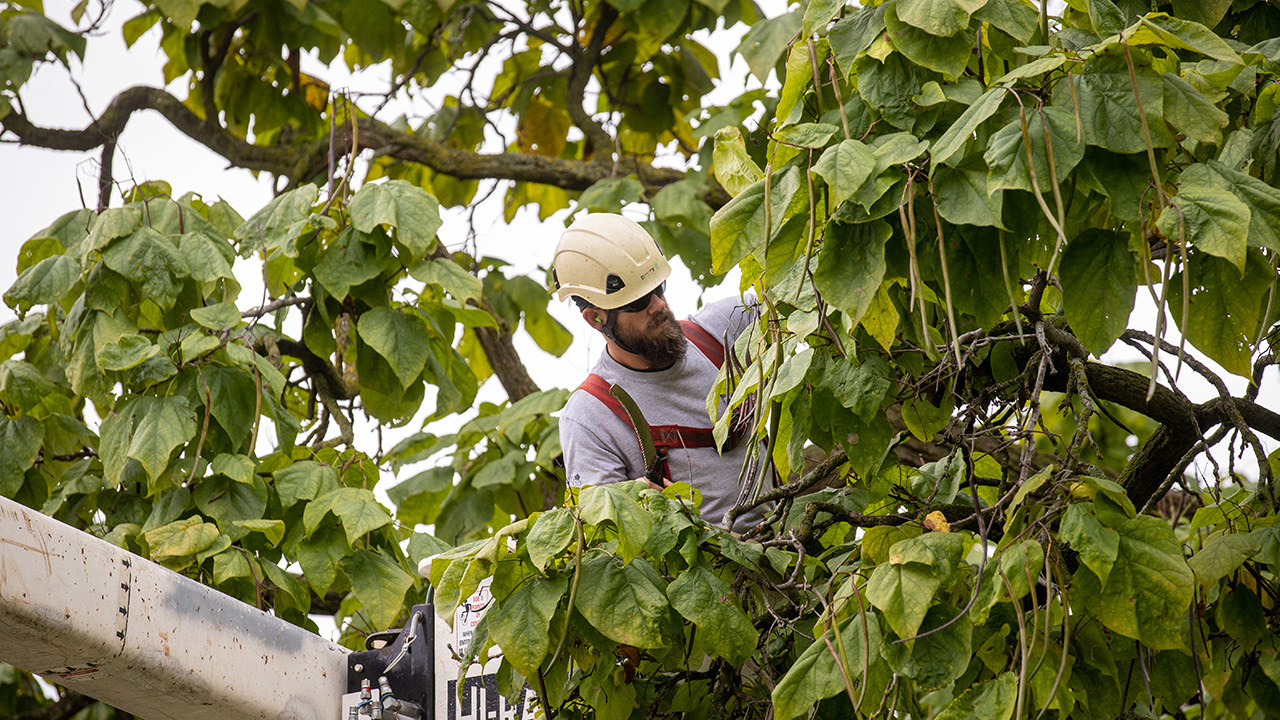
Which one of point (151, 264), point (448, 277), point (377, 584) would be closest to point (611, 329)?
point (448, 277)

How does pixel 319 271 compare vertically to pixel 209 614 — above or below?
above

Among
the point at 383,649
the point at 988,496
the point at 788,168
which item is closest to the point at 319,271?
the point at 383,649

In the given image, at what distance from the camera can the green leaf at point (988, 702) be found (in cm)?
177

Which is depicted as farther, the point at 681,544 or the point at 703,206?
the point at 703,206

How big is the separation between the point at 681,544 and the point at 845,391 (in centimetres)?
34

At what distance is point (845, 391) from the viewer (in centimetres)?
202

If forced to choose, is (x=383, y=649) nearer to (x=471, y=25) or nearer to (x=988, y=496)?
(x=988, y=496)

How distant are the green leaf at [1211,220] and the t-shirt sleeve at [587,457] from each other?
5.37 feet

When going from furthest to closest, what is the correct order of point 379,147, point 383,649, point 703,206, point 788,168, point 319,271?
point 379,147, point 703,206, point 319,271, point 383,649, point 788,168

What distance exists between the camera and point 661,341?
10.8ft

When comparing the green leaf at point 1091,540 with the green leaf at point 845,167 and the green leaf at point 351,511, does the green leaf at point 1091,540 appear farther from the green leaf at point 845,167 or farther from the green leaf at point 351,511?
the green leaf at point 351,511

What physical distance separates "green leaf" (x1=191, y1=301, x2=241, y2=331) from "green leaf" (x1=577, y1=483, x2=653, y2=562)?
5.64ft

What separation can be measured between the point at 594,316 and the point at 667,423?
34 cm

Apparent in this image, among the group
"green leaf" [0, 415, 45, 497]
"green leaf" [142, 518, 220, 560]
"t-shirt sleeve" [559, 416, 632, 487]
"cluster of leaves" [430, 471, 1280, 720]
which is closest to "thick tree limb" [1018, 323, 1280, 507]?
"cluster of leaves" [430, 471, 1280, 720]
